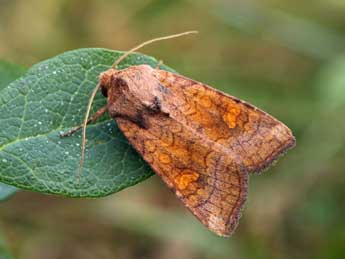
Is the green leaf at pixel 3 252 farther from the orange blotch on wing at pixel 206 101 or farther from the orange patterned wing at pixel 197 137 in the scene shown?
the orange blotch on wing at pixel 206 101

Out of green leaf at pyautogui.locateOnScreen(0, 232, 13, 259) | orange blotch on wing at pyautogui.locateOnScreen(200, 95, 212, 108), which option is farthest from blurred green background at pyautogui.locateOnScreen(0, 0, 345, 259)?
orange blotch on wing at pyautogui.locateOnScreen(200, 95, 212, 108)

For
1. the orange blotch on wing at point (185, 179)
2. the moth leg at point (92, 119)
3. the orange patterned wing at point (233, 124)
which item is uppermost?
the moth leg at point (92, 119)

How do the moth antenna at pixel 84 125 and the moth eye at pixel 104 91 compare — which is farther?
the moth eye at pixel 104 91

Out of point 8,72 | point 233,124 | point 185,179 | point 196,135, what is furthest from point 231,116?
point 8,72

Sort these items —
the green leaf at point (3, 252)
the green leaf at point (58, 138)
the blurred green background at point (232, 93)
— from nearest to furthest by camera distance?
the green leaf at point (58, 138)
the green leaf at point (3, 252)
the blurred green background at point (232, 93)

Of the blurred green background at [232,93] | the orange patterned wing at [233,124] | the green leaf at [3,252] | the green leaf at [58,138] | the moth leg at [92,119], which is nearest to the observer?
the green leaf at [58,138]

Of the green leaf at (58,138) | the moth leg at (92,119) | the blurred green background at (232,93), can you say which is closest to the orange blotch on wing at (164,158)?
the green leaf at (58,138)

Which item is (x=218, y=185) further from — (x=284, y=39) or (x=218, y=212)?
(x=284, y=39)
